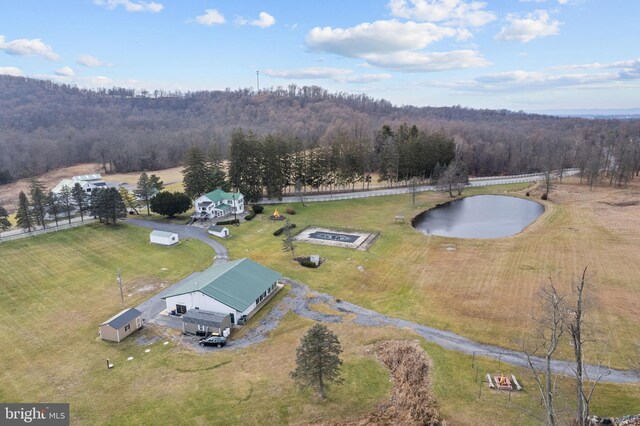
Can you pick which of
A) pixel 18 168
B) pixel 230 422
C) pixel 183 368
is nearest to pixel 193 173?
pixel 183 368

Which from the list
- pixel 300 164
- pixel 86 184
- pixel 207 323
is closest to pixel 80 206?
pixel 86 184

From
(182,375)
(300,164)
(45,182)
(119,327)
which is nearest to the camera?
(182,375)

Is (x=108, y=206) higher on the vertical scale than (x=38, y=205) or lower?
lower

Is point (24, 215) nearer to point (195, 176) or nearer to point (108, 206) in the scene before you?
point (108, 206)

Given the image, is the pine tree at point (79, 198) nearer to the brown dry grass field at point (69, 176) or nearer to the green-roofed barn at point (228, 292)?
the brown dry grass field at point (69, 176)

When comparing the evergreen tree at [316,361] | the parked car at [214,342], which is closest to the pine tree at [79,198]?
the parked car at [214,342]

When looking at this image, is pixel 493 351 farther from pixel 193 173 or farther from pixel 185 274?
pixel 193 173
